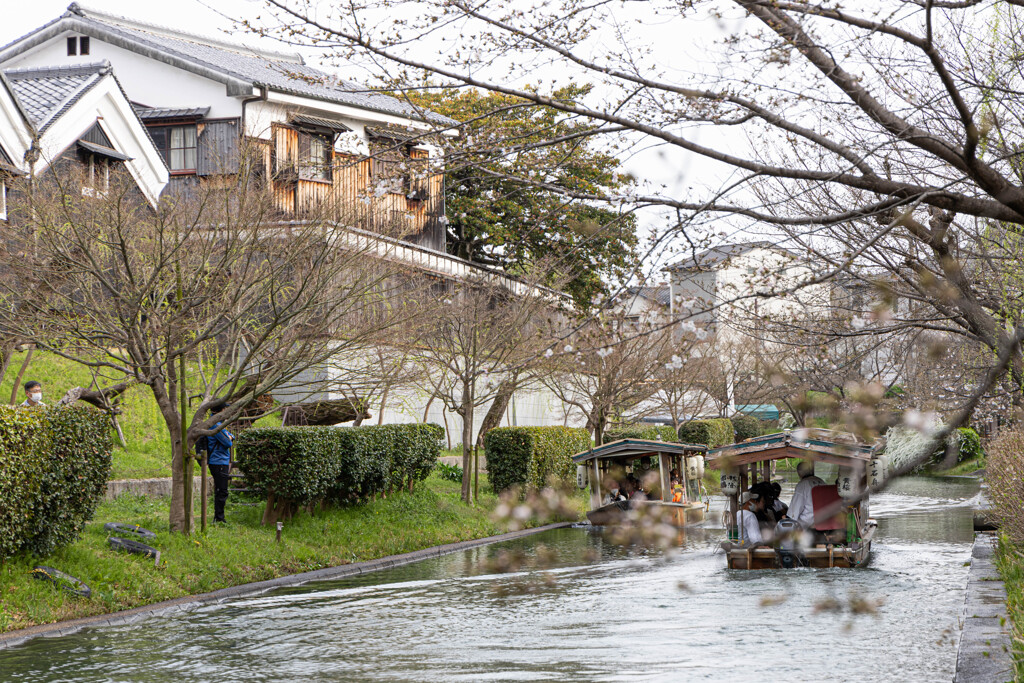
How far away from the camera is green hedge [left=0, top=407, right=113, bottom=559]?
12.2m

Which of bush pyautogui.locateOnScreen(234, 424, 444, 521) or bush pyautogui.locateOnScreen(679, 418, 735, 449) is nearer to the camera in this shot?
bush pyautogui.locateOnScreen(234, 424, 444, 521)

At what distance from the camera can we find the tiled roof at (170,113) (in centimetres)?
2964

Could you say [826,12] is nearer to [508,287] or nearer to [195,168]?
[508,287]

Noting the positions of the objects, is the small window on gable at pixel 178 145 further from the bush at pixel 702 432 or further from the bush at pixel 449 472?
the bush at pixel 702 432

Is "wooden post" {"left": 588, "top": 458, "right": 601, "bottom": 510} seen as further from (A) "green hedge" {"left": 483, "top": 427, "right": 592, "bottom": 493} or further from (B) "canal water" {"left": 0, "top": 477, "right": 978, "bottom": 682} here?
(B) "canal water" {"left": 0, "top": 477, "right": 978, "bottom": 682}

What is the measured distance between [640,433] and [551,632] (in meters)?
30.4

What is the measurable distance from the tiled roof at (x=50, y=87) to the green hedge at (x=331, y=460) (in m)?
10.2

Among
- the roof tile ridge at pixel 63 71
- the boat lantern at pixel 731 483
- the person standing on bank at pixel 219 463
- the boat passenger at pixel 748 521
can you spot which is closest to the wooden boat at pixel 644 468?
the boat lantern at pixel 731 483

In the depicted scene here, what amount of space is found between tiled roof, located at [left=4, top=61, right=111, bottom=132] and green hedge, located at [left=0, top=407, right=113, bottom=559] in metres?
12.2

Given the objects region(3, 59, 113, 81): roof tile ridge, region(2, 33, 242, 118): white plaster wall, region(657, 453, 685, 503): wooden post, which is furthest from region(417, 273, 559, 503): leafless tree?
region(3, 59, 113, 81): roof tile ridge

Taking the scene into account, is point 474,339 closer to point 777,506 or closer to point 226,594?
point 777,506

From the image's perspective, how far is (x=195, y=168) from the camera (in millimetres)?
29812

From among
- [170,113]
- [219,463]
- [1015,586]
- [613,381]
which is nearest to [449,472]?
[613,381]

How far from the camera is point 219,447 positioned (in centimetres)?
1800
